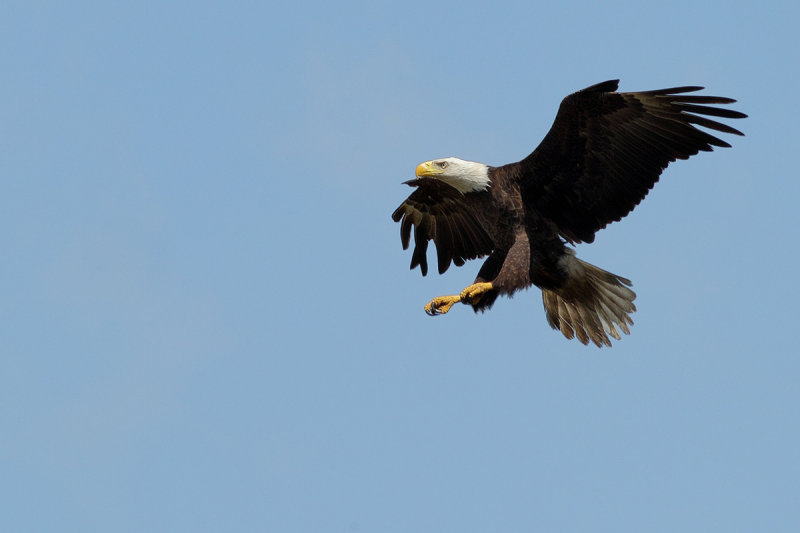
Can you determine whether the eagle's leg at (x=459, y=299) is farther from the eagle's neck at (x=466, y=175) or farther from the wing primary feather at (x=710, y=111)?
the wing primary feather at (x=710, y=111)

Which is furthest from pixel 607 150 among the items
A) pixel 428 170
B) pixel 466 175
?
pixel 428 170

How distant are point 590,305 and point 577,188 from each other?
1323 mm

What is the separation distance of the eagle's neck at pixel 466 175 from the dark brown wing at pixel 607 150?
33cm

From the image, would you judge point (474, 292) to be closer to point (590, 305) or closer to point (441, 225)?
point (590, 305)

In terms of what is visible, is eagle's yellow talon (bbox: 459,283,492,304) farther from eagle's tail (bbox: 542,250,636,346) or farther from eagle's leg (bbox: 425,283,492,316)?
eagle's tail (bbox: 542,250,636,346)

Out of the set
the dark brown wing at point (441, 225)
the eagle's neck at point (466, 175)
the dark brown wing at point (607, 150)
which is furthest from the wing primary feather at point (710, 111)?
the dark brown wing at point (441, 225)

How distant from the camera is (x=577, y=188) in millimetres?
9844

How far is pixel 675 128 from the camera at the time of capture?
9422mm

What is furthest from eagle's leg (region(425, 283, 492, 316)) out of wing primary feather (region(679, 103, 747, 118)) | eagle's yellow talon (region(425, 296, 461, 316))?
wing primary feather (region(679, 103, 747, 118))

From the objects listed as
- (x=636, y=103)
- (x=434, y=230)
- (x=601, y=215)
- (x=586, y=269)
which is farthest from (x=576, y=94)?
(x=434, y=230)

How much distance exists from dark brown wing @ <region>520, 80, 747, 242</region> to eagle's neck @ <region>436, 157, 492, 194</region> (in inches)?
13.0

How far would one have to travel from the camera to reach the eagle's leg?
9344 mm

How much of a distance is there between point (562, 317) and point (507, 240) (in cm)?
135

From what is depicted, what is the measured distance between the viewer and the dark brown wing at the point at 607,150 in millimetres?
9352
